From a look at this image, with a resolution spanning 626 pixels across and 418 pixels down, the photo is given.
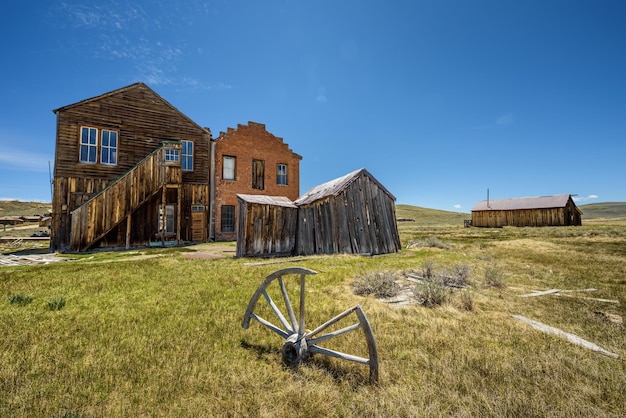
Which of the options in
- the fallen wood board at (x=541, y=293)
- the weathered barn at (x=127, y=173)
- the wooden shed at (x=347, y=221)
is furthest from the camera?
the weathered barn at (x=127, y=173)

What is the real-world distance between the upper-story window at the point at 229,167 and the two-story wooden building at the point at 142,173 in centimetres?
7

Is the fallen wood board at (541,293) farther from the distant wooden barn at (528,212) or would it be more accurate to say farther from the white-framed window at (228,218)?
the distant wooden barn at (528,212)

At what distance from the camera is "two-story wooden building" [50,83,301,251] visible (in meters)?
14.5

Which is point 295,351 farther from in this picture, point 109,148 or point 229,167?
point 229,167

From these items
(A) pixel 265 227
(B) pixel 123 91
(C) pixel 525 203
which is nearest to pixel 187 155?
(B) pixel 123 91

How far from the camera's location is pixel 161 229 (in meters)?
17.3

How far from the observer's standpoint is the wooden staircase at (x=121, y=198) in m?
13.6

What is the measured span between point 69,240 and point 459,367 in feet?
61.3

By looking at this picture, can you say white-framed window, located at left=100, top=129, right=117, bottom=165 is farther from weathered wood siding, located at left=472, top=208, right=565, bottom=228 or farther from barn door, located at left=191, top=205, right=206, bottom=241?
weathered wood siding, located at left=472, top=208, right=565, bottom=228

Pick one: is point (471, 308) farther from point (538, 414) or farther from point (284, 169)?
point (284, 169)

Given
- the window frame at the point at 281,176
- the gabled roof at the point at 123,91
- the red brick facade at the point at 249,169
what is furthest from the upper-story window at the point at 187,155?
the window frame at the point at 281,176

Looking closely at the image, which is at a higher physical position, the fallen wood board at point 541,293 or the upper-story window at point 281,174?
the upper-story window at point 281,174

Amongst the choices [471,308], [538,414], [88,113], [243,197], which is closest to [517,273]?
[471,308]

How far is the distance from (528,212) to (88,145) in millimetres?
57890
